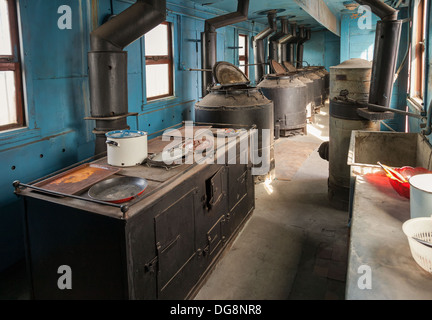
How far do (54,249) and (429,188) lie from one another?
2.39m

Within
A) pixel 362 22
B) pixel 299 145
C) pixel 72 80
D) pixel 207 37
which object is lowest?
pixel 299 145

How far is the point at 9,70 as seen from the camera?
10.9 ft

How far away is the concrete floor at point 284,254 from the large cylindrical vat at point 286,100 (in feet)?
10.7

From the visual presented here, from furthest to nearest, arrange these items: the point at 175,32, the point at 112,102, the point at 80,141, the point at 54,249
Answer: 1. the point at 175,32
2. the point at 80,141
3. the point at 112,102
4. the point at 54,249

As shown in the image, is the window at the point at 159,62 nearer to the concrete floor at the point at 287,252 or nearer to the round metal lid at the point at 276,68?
the concrete floor at the point at 287,252

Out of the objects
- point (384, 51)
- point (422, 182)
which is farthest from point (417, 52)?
point (422, 182)

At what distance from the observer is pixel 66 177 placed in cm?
277

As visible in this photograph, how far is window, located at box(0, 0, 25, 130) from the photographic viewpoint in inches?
127

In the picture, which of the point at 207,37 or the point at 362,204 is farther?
the point at 207,37

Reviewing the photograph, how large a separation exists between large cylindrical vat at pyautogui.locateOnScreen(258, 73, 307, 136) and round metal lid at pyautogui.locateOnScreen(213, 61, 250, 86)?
110 inches

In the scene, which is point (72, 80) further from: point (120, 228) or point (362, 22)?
point (362, 22)

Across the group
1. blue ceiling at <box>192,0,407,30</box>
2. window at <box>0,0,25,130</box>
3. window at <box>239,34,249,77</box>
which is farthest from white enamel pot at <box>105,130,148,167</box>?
window at <box>239,34,249,77</box>

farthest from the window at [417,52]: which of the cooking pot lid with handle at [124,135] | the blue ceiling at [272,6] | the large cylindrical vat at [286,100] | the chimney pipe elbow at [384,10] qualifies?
the cooking pot lid with handle at [124,135]

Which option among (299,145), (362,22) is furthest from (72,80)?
(362,22)
